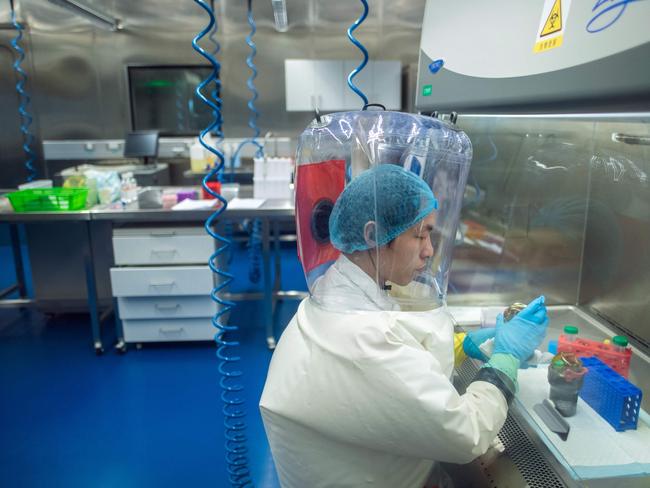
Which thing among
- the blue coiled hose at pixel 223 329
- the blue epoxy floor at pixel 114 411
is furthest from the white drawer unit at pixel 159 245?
the blue coiled hose at pixel 223 329

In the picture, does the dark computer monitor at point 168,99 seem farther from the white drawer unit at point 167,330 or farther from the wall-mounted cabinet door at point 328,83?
the white drawer unit at point 167,330

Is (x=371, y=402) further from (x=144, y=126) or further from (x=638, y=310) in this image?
(x=144, y=126)

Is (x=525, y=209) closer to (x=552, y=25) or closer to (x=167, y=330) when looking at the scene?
(x=552, y=25)

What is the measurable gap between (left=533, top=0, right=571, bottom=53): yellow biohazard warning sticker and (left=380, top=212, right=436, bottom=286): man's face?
354 millimetres

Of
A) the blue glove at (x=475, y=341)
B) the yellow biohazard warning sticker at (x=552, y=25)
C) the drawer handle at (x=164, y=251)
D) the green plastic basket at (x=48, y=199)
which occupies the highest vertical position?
the yellow biohazard warning sticker at (x=552, y=25)

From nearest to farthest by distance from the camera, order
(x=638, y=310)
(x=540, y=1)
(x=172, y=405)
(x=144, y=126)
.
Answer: (x=540, y=1), (x=638, y=310), (x=172, y=405), (x=144, y=126)

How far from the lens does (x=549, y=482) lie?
30.7 inches

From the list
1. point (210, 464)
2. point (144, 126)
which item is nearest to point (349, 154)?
point (210, 464)

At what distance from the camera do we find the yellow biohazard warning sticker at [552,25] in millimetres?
643

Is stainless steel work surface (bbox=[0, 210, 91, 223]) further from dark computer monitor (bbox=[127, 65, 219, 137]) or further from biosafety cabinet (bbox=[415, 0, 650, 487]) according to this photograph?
dark computer monitor (bbox=[127, 65, 219, 137])

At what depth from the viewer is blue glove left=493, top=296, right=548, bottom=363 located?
1.00 metres

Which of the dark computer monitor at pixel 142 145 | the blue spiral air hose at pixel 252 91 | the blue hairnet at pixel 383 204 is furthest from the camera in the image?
the dark computer monitor at pixel 142 145

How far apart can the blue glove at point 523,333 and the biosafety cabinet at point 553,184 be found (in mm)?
84

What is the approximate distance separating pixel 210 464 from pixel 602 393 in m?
1.63
